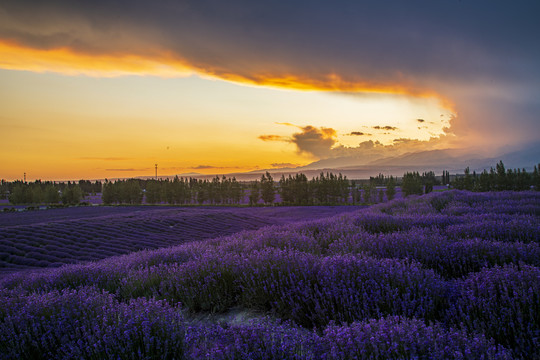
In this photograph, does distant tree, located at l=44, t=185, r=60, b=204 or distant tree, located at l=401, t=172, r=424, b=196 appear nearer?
distant tree, located at l=401, t=172, r=424, b=196

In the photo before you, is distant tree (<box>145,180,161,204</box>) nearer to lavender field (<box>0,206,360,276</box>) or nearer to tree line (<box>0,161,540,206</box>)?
tree line (<box>0,161,540,206</box>)

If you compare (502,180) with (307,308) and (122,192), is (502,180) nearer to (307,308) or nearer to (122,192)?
(307,308)

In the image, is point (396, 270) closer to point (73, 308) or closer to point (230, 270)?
point (230, 270)

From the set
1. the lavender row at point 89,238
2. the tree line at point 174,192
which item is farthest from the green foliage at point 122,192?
the lavender row at point 89,238

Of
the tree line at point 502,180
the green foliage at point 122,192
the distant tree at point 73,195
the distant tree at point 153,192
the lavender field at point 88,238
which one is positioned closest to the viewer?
the lavender field at point 88,238

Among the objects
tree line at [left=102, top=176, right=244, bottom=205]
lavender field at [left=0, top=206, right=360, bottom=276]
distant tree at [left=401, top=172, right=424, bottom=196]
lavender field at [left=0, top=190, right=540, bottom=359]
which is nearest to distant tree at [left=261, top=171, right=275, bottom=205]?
tree line at [left=102, top=176, right=244, bottom=205]

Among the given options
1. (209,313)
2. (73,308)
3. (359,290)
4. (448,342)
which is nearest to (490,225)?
(359,290)

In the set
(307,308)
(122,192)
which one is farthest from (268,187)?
(307,308)

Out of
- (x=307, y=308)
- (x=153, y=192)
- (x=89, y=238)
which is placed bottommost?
(x=89, y=238)

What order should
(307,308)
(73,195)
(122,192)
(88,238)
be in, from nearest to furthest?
(307,308), (88,238), (73,195), (122,192)

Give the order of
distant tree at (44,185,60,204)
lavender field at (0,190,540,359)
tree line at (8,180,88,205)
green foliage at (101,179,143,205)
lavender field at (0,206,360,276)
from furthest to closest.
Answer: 1. green foliage at (101,179,143,205)
2. distant tree at (44,185,60,204)
3. tree line at (8,180,88,205)
4. lavender field at (0,206,360,276)
5. lavender field at (0,190,540,359)

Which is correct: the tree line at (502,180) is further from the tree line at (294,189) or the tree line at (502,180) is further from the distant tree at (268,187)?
the distant tree at (268,187)

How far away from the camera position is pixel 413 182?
158ft

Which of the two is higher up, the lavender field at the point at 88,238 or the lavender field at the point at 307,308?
the lavender field at the point at 307,308
